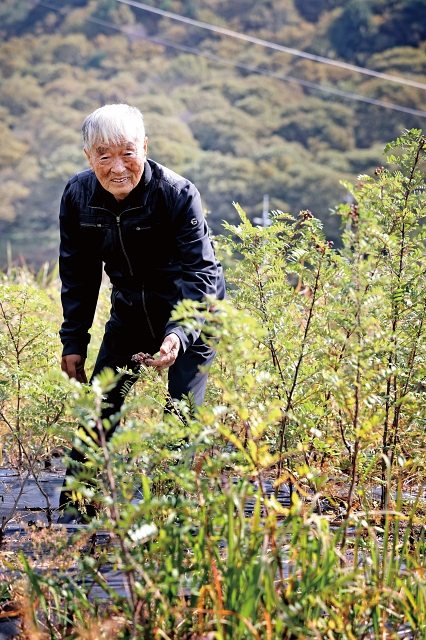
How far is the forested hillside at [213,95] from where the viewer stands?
4200 centimetres

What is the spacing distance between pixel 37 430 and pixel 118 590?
68 cm

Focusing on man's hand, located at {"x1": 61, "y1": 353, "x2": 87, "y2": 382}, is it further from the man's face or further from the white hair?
the white hair

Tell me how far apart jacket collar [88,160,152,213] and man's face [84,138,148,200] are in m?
0.05

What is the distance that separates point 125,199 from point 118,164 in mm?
195

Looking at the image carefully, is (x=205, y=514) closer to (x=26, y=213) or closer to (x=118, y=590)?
(x=118, y=590)

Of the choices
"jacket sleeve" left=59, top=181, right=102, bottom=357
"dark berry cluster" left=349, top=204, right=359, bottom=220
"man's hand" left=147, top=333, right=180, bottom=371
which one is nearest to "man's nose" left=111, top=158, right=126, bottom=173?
"jacket sleeve" left=59, top=181, right=102, bottom=357

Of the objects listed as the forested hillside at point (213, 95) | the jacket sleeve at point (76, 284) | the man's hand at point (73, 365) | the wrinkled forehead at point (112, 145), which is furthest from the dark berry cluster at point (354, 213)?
the forested hillside at point (213, 95)

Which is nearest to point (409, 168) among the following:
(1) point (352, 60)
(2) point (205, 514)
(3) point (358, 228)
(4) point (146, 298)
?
(3) point (358, 228)

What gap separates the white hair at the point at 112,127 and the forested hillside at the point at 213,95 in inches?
1429

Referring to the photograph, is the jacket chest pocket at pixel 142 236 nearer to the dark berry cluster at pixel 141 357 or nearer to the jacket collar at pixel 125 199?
the jacket collar at pixel 125 199

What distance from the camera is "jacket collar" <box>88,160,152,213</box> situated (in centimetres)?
288

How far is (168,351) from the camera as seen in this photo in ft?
8.23

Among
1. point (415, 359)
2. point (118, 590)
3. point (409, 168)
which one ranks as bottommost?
point (118, 590)

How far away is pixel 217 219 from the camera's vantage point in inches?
1559
